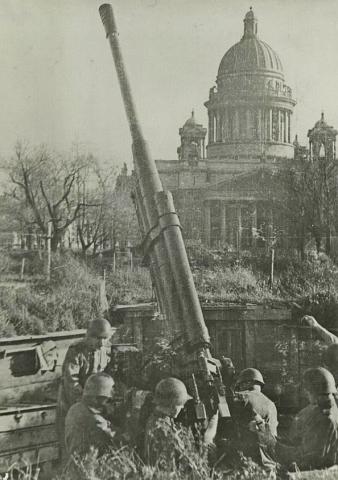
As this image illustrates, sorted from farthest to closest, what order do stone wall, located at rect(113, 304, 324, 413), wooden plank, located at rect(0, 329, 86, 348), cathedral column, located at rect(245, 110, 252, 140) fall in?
cathedral column, located at rect(245, 110, 252, 140), stone wall, located at rect(113, 304, 324, 413), wooden plank, located at rect(0, 329, 86, 348)

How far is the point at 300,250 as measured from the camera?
867 cm

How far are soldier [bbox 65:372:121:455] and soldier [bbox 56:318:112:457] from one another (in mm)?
828

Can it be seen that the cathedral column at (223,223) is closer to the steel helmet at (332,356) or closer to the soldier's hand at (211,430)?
the steel helmet at (332,356)

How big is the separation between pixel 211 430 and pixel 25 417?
2.12m

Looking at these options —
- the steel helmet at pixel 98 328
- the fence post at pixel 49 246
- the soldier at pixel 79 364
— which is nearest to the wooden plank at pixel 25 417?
the soldier at pixel 79 364

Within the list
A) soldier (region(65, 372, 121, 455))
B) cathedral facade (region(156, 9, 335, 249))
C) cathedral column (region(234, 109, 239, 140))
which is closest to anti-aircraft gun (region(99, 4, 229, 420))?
soldier (region(65, 372, 121, 455))

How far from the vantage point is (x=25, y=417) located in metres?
5.49

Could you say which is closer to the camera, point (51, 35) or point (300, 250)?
point (51, 35)

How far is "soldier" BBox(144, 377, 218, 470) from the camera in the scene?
12.2ft

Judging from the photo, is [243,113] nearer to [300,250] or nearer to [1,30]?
[300,250]

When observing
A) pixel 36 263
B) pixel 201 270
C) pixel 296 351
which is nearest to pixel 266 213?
pixel 201 270

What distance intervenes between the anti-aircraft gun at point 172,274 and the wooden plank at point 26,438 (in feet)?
5.25

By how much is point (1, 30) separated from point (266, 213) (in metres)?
5.89

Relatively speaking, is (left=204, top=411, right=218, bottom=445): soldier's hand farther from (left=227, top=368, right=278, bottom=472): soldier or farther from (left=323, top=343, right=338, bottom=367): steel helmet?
(left=323, top=343, right=338, bottom=367): steel helmet
